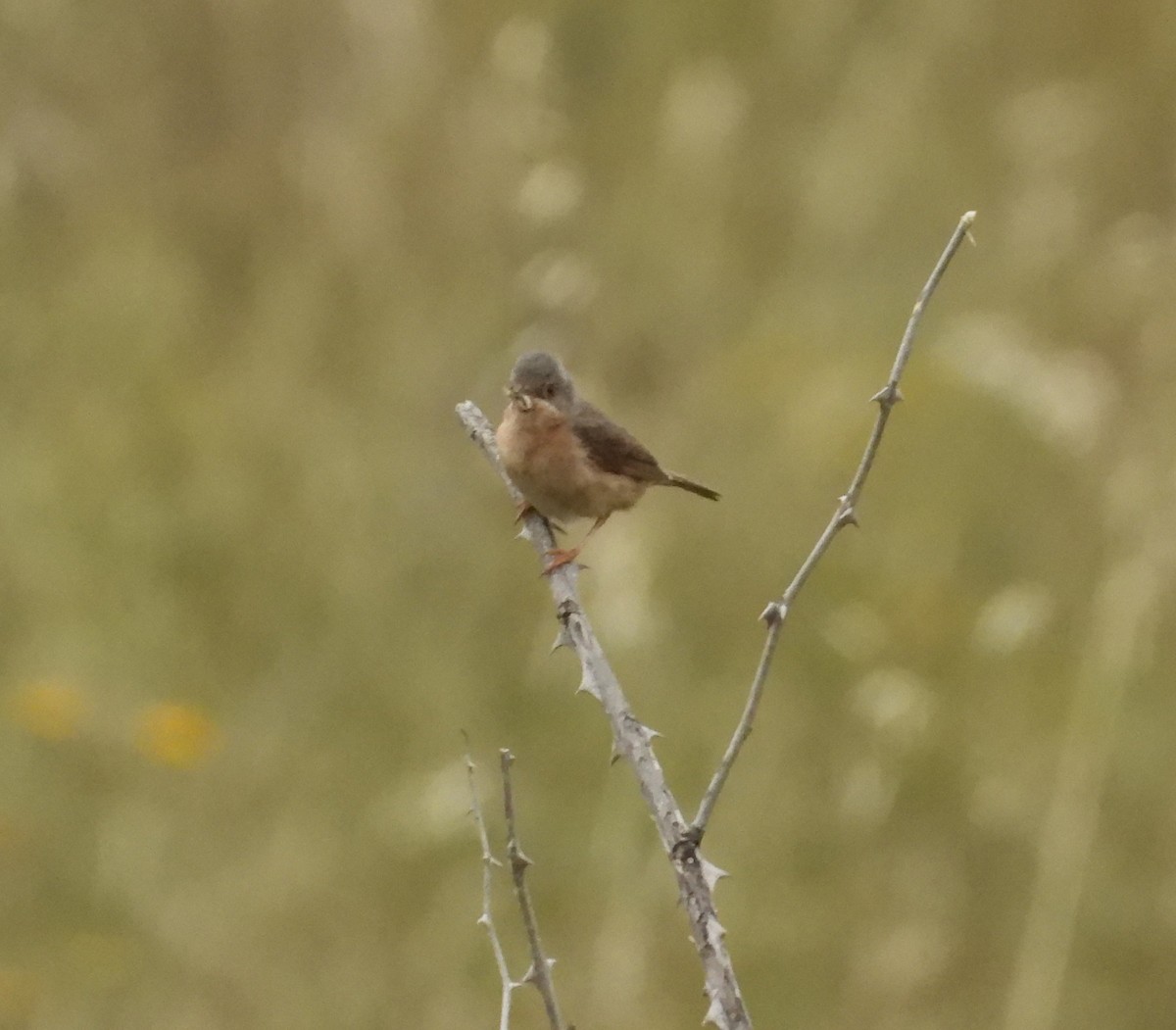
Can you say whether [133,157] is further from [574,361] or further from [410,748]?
[410,748]

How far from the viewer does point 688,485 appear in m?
5.14

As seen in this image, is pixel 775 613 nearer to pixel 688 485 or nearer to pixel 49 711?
pixel 688 485

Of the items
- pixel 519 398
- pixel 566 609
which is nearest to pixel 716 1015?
pixel 566 609

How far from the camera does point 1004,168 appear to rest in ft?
21.8

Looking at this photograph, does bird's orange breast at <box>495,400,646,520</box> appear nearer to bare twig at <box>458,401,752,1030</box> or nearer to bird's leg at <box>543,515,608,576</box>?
bird's leg at <box>543,515,608,576</box>

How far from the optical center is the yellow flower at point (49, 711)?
474 centimetres

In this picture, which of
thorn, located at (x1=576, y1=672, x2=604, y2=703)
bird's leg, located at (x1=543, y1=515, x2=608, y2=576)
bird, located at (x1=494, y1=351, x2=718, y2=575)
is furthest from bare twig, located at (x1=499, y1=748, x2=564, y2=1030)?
bird, located at (x1=494, y1=351, x2=718, y2=575)

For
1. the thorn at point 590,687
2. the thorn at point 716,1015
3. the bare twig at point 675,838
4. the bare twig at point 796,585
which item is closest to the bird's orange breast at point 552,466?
the bare twig at point 675,838

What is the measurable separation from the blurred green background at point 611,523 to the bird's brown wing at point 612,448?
289 millimetres

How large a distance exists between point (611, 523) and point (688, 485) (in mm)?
285

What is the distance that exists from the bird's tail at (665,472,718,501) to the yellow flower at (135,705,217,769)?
1456 millimetres

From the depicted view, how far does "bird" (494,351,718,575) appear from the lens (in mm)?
4484

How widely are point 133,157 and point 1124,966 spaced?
15.6 feet

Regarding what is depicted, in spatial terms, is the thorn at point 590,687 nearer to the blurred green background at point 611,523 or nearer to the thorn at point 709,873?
the thorn at point 709,873
